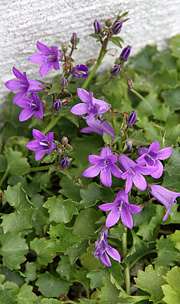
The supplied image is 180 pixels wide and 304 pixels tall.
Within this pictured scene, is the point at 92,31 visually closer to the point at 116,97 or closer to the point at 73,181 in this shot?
the point at 116,97

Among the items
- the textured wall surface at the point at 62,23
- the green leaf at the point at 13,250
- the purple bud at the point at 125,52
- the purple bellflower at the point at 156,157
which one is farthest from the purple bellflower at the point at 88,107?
the green leaf at the point at 13,250

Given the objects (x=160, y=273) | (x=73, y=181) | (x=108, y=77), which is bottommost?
(x=160, y=273)

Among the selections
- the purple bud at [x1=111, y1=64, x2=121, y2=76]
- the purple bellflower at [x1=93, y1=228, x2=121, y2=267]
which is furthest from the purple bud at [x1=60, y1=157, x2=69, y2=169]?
the purple bud at [x1=111, y1=64, x2=121, y2=76]

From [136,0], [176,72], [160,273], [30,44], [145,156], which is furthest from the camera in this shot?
[176,72]

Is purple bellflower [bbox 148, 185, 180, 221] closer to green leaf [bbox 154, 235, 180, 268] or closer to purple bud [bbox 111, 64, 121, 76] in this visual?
green leaf [bbox 154, 235, 180, 268]

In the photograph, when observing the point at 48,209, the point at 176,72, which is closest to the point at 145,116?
the point at 176,72

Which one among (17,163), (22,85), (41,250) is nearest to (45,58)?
(22,85)

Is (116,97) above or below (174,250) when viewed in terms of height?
above

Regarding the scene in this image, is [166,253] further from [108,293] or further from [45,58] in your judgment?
[45,58]
